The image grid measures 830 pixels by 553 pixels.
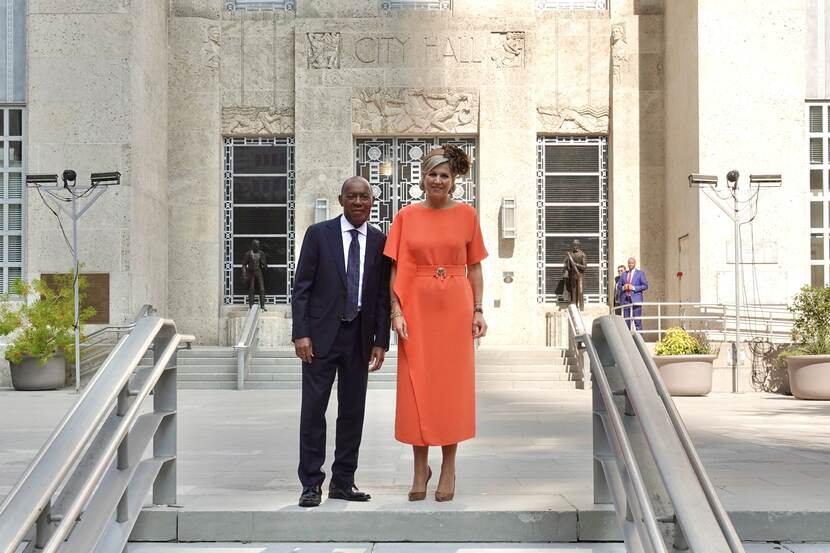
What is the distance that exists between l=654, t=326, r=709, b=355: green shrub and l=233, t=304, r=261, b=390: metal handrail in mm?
7106

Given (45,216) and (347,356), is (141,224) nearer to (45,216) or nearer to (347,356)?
(45,216)

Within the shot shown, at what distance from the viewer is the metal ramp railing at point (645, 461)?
3.50m

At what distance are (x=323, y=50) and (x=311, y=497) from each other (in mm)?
19234

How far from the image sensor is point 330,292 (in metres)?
5.48

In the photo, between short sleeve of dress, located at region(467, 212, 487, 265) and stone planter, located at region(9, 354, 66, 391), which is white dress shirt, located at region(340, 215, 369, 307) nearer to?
short sleeve of dress, located at region(467, 212, 487, 265)

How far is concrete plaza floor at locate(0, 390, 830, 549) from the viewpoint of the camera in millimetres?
5301

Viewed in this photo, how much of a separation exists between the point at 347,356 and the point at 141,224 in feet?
55.4

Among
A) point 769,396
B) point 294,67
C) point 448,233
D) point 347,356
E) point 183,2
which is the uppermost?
point 183,2

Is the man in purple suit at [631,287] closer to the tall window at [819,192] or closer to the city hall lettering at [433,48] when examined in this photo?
the tall window at [819,192]

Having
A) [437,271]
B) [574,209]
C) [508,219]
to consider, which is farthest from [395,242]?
[574,209]

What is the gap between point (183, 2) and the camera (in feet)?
77.9

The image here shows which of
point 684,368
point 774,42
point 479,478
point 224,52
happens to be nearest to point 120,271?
point 224,52

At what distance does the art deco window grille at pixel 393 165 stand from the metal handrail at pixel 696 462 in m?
18.9

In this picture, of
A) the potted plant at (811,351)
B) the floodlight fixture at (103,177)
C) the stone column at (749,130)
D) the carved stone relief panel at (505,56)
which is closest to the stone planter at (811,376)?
the potted plant at (811,351)
